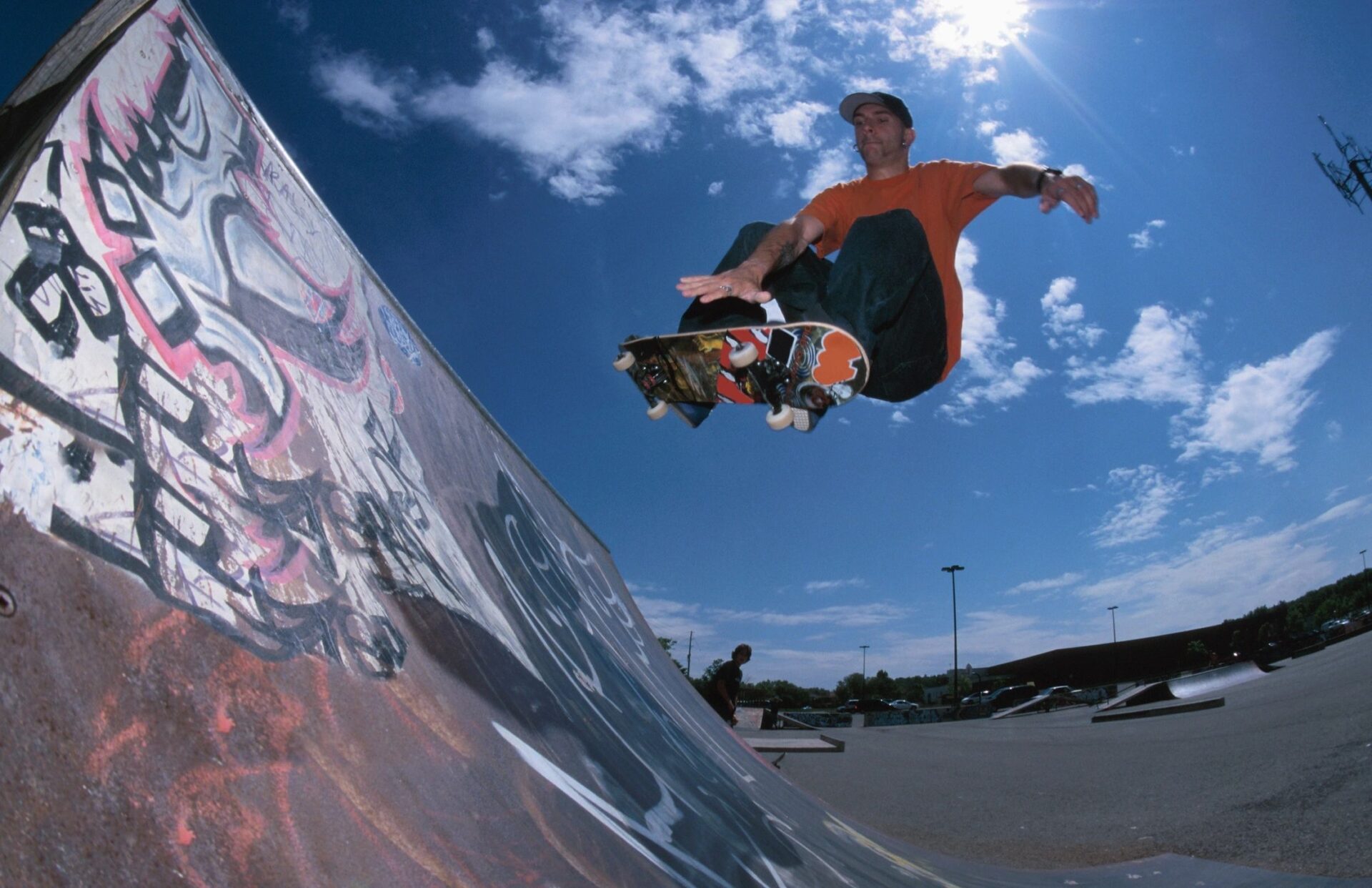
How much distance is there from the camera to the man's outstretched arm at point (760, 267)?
116 inches

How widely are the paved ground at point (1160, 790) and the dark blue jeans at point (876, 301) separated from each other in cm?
266

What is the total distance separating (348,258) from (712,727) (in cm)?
338

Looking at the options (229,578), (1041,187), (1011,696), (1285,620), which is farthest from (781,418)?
(1285,620)

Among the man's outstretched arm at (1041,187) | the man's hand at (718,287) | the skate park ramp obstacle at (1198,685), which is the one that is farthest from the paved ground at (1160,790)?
the skate park ramp obstacle at (1198,685)

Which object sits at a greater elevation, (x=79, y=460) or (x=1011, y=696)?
(x=79, y=460)

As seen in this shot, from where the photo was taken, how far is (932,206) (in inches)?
148

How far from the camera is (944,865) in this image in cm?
374

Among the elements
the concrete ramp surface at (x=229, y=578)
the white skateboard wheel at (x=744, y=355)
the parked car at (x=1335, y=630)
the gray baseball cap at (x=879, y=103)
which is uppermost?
the gray baseball cap at (x=879, y=103)

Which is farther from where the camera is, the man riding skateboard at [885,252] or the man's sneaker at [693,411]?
the man's sneaker at [693,411]

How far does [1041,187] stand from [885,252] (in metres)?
0.95

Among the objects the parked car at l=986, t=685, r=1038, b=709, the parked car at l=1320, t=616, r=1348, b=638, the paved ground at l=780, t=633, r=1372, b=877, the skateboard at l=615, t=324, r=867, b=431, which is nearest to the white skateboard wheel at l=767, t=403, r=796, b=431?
the skateboard at l=615, t=324, r=867, b=431

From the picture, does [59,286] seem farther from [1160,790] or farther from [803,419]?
[1160,790]

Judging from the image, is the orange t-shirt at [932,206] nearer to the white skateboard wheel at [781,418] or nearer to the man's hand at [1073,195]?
the man's hand at [1073,195]

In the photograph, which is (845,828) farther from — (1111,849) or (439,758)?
(439,758)
